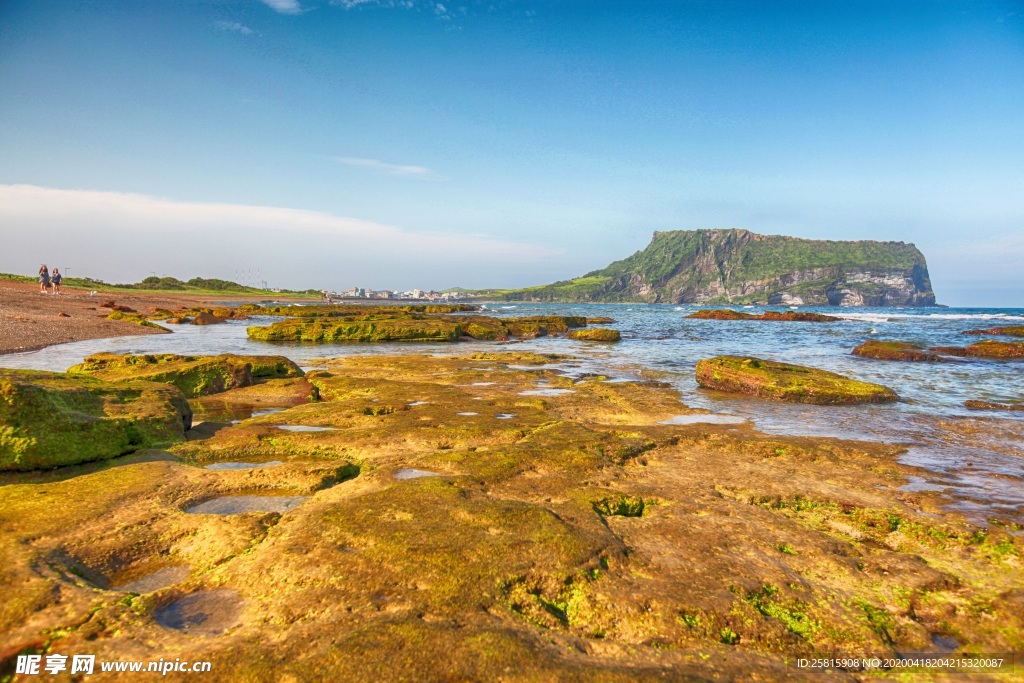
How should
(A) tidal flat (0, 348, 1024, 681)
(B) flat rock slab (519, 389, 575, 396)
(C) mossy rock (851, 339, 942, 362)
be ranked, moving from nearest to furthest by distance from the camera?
1. (A) tidal flat (0, 348, 1024, 681)
2. (B) flat rock slab (519, 389, 575, 396)
3. (C) mossy rock (851, 339, 942, 362)

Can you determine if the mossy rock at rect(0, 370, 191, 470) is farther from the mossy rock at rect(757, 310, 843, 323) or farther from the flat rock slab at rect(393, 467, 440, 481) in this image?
the mossy rock at rect(757, 310, 843, 323)

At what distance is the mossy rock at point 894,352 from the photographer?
28.5m

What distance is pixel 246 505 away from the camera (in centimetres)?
665

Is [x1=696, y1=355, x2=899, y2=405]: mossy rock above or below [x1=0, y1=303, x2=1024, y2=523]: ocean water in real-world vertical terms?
above

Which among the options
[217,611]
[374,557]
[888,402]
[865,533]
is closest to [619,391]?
[888,402]

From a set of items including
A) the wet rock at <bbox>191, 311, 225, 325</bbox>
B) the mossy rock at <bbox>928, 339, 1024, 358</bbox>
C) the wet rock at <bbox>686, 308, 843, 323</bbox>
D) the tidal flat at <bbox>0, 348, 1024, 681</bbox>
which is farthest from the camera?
the wet rock at <bbox>686, 308, 843, 323</bbox>

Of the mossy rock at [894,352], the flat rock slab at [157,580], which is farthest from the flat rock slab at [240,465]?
the mossy rock at [894,352]

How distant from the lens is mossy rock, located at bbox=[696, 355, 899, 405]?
52.9 feet

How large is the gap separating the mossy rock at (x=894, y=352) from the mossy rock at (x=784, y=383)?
14.7 m

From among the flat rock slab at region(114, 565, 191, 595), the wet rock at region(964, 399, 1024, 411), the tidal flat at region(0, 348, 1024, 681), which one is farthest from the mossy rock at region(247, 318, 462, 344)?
the flat rock slab at region(114, 565, 191, 595)

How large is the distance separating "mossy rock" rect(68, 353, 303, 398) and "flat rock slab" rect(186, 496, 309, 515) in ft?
30.9

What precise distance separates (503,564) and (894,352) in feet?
109

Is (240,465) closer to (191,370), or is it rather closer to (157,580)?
(157,580)

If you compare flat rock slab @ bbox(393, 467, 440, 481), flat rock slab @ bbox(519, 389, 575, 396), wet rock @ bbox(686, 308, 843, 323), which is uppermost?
wet rock @ bbox(686, 308, 843, 323)
